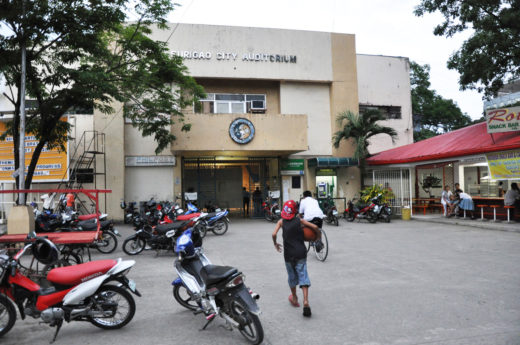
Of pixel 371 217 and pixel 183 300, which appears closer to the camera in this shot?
pixel 183 300

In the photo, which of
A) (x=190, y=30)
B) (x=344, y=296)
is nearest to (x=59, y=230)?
(x=344, y=296)

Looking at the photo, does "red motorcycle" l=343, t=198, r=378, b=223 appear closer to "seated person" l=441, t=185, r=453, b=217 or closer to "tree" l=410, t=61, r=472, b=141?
"seated person" l=441, t=185, r=453, b=217

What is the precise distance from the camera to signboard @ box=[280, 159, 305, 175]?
19656mm

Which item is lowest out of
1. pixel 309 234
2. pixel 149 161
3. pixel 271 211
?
pixel 271 211

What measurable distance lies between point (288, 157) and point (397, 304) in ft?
48.7

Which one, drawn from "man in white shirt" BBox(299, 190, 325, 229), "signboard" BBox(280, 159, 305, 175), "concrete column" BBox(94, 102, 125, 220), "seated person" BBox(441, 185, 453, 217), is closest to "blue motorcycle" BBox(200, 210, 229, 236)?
"man in white shirt" BBox(299, 190, 325, 229)

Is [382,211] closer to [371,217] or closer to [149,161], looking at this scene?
[371,217]

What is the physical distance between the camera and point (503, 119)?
13.3m

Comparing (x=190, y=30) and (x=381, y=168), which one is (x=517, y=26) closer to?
(x=381, y=168)

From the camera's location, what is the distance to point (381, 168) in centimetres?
1998

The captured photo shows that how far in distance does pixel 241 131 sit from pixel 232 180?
8.65m

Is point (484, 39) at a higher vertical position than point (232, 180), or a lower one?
higher

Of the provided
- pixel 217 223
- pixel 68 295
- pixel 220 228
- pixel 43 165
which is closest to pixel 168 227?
pixel 217 223

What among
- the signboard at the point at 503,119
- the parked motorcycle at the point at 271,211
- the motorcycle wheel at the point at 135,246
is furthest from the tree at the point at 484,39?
the motorcycle wheel at the point at 135,246
